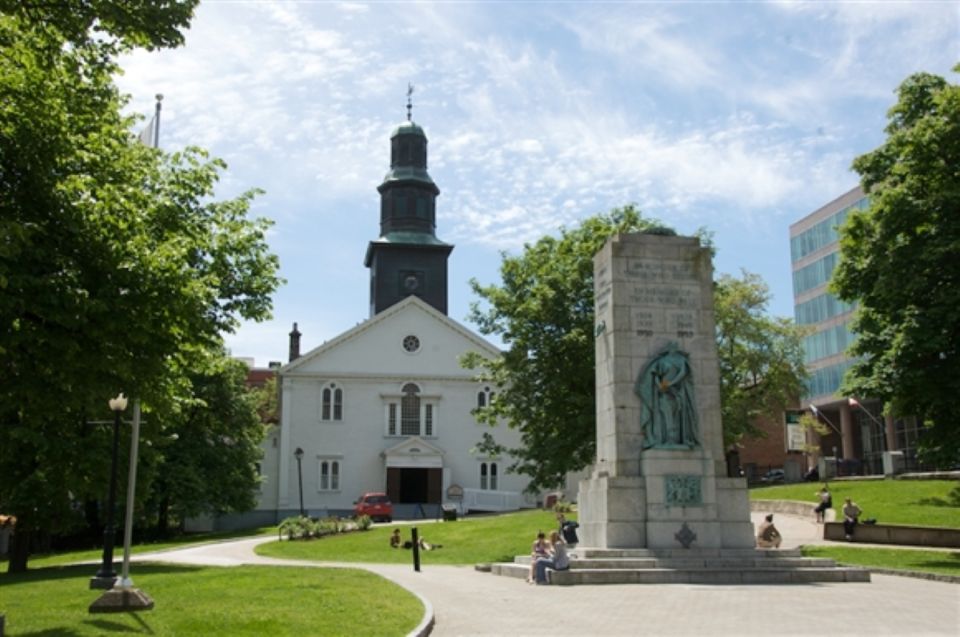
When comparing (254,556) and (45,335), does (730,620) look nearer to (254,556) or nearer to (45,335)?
(45,335)

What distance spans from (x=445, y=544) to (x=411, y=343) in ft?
95.0

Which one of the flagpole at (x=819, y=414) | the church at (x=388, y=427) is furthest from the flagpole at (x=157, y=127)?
the flagpole at (x=819, y=414)

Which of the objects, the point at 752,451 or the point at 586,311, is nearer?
the point at 586,311

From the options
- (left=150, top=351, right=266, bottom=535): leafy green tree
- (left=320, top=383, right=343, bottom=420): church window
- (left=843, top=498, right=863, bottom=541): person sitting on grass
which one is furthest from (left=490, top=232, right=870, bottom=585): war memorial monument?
(left=320, top=383, right=343, bottom=420): church window

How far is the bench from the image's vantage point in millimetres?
24766

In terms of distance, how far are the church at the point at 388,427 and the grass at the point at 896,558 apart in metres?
33.6

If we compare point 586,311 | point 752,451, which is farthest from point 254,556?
point 752,451

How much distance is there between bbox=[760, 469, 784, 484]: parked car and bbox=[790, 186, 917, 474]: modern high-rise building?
3.80m

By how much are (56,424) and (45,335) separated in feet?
40.9

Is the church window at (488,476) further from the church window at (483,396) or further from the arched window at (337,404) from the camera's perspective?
the arched window at (337,404)

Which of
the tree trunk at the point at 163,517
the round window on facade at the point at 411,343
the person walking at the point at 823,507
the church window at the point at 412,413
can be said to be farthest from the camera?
the round window on facade at the point at 411,343

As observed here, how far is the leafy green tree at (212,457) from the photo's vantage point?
4403 centimetres

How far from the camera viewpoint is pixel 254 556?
30906 mm

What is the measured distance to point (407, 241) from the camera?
68000 millimetres
